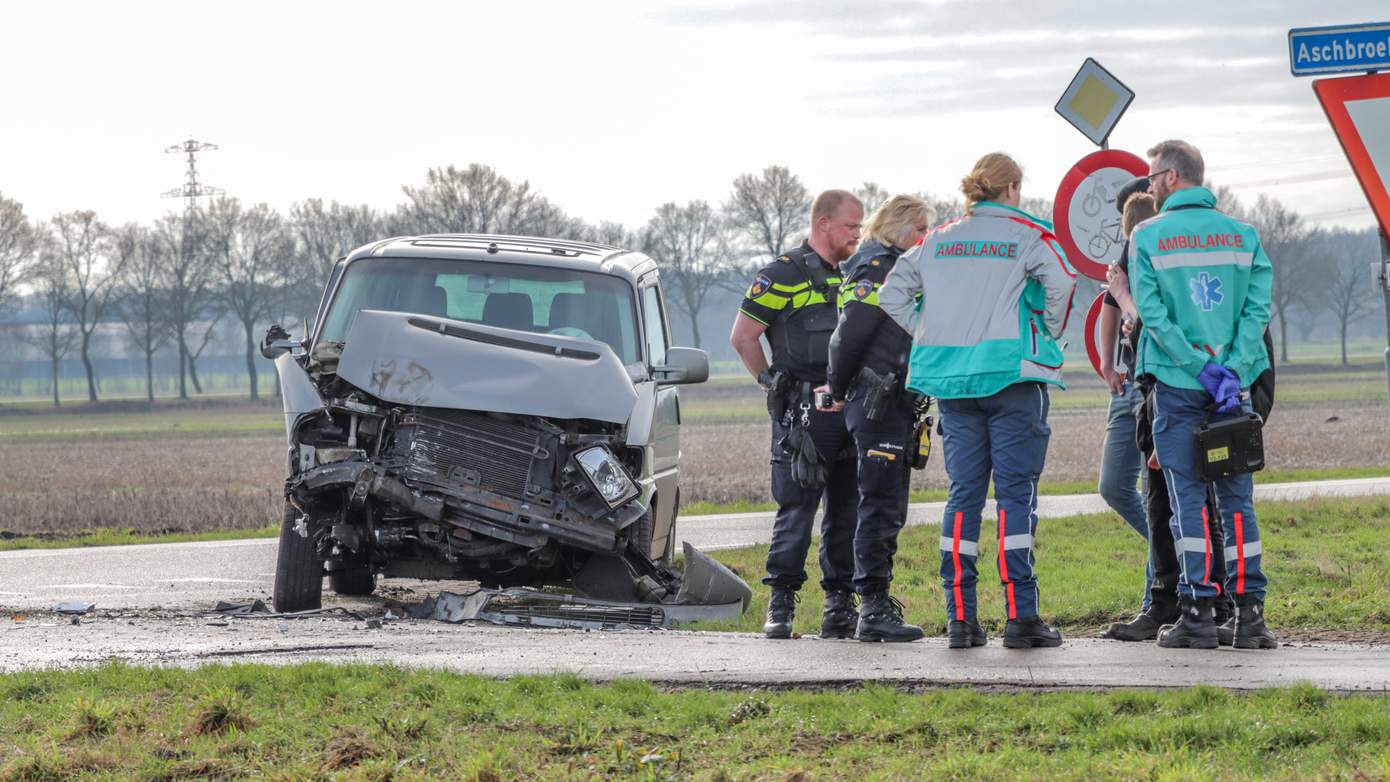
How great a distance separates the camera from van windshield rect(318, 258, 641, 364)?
9.57 m

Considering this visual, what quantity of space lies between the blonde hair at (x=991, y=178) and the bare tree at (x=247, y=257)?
7937cm

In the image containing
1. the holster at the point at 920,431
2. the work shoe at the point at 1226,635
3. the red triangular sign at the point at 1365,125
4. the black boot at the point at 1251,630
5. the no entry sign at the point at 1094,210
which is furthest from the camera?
the no entry sign at the point at 1094,210

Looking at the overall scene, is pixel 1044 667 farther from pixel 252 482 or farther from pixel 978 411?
pixel 252 482

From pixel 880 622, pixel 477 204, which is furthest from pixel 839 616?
pixel 477 204

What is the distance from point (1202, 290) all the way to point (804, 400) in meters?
1.88

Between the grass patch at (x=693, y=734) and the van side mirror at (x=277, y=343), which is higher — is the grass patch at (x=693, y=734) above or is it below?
below

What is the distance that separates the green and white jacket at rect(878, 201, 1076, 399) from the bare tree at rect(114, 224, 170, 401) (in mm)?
80455

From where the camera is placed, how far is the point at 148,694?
575 cm

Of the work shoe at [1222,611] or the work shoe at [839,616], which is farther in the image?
the work shoe at [839,616]

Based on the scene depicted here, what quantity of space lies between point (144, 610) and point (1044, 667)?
593 centimetres

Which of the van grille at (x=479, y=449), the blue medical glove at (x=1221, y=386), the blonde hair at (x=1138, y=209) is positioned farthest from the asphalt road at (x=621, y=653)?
the blonde hair at (x=1138, y=209)

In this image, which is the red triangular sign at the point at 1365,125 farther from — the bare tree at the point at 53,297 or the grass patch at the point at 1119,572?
the bare tree at the point at 53,297

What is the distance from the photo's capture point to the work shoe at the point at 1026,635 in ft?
21.1

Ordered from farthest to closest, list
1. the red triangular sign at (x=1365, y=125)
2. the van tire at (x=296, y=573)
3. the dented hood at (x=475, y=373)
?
the van tire at (x=296, y=573)
the dented hood at (x=475, y=373)
the red triangular sign at (x=1365, y=125)
